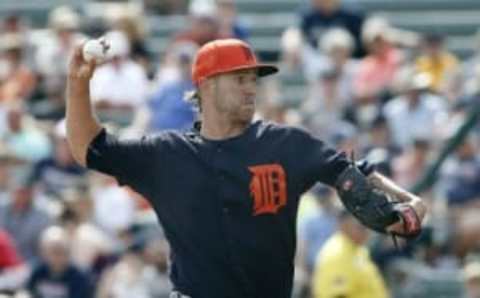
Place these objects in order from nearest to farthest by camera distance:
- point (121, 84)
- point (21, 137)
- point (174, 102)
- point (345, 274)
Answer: point (345, 274) → point (174, 102) → point (21, 137) → point (121, 84)

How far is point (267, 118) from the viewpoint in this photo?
1401 cm

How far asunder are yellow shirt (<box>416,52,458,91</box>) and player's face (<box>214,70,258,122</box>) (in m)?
7.66

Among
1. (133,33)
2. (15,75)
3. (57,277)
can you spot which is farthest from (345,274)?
(15,75)

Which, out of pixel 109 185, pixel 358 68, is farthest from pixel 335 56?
pixel 109 185

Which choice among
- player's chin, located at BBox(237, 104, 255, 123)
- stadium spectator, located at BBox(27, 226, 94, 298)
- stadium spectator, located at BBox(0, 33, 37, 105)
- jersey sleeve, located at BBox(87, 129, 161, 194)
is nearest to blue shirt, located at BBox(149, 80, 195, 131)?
stadium spectator, located at BBox(0, 33, 37, 105)

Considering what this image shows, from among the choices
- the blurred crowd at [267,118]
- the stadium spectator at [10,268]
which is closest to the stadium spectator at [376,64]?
the blurred crowd at [267,118]

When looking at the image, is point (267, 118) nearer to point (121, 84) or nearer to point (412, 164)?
point (412, 164)

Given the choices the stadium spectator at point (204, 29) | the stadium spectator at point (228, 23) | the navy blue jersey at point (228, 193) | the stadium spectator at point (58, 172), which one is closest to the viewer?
the navy blue jersey at point (228, 193)

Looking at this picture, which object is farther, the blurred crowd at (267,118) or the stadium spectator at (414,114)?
the stadium spectator at (414,114)

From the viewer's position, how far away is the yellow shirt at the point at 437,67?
15000 millimetres

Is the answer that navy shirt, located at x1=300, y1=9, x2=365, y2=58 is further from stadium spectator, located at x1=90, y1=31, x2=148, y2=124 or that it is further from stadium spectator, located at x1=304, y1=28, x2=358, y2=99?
stadium spectator, located at x1=90, y1=31, x2=148, y2=124

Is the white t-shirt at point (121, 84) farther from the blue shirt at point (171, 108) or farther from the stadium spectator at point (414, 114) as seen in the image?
the stadium spectator at point (414, 114)

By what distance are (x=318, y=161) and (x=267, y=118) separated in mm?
6709

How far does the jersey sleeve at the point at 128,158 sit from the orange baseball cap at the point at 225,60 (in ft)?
1.08
